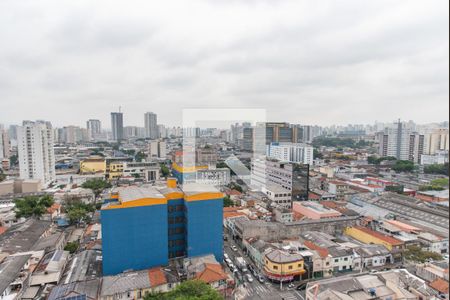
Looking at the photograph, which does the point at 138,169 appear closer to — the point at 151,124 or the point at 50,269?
the point at 50,269

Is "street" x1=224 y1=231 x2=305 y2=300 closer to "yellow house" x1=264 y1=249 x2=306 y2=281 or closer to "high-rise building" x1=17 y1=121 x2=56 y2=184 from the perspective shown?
"yellow house" x1=264 y1=249 x2=306 y2=281

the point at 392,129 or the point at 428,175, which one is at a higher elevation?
the point at 392,129

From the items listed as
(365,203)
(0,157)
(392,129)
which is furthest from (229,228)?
(0,157)

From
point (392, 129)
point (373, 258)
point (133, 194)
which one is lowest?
point (373, 258)

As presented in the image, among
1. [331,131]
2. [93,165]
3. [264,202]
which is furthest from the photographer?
[331,131]

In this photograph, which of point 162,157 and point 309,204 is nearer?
point 309,204

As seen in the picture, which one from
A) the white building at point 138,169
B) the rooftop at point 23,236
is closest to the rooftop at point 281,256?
the rooftop at point 23,236

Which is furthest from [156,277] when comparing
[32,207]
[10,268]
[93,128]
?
[93,128]

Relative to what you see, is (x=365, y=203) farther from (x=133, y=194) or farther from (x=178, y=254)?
(x=133, y=194)
